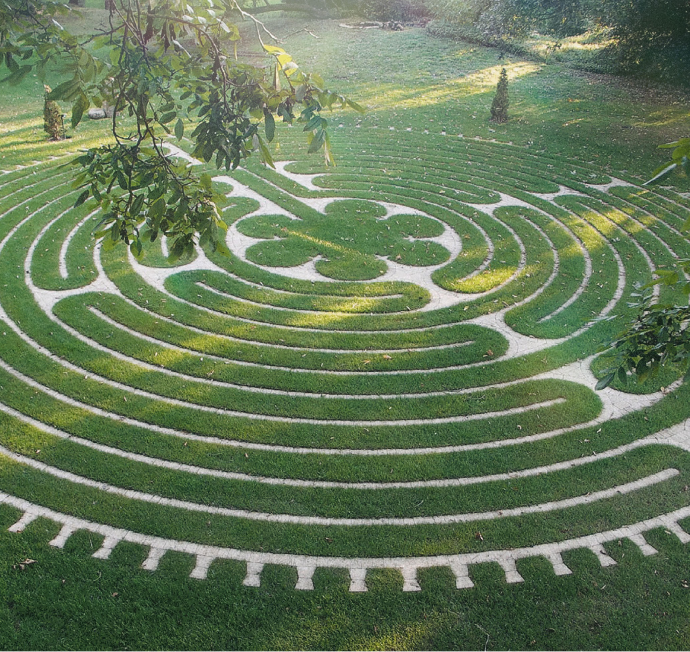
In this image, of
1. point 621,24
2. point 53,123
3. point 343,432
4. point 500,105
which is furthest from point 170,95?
point 621,24

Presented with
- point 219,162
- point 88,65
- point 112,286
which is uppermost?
point 88,65

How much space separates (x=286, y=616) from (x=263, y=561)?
80 centimetres

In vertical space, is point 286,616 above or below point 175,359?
below

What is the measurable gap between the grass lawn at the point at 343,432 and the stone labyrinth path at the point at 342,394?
0.05 metres

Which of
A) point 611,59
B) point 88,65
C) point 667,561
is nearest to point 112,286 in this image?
point 88,65

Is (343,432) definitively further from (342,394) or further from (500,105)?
(500,105)

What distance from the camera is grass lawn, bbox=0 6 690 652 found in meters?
6.66

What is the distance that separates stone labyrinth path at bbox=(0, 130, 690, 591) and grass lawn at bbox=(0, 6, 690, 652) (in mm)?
48

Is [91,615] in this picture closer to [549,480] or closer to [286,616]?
[286,616]

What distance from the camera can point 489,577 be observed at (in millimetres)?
7047

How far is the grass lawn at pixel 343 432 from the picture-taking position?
6.66 meters

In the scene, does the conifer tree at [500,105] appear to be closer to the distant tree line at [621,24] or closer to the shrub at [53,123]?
the distant tree line at [621,24]

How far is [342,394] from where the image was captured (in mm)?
10211

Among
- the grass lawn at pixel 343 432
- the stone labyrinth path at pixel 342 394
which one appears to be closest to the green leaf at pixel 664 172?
the grass lawn at pixel 343 432
